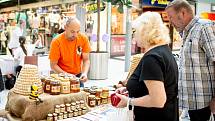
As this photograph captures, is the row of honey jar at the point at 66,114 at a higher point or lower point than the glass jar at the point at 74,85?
lower

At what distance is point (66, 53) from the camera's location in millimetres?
3656

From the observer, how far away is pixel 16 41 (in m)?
8.88

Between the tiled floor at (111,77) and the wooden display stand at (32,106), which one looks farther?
the tiled floor at (111,77)

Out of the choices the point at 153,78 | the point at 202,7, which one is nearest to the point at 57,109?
the point at 153,78

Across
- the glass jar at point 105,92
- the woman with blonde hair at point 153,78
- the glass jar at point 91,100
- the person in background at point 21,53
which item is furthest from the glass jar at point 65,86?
the person in background at point 21,53

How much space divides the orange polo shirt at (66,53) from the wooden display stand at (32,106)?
3.57 feet

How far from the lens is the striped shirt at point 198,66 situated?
2.44 meters

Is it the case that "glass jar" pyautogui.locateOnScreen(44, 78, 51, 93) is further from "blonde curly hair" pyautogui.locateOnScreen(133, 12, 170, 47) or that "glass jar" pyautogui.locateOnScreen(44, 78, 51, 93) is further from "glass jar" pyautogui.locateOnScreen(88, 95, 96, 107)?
"blonde curly hair" pyautogui.locateOnScreen(133, 12, 170, 47)

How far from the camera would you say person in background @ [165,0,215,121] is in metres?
2.45

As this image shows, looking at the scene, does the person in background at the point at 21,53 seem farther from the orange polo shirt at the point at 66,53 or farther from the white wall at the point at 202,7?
the white wall at the point at 202,7

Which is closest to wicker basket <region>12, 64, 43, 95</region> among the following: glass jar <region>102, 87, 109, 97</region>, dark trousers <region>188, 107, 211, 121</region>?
glass jar <region>102, 87, 109, 97</region>

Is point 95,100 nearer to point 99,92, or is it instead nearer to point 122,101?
point 99,92

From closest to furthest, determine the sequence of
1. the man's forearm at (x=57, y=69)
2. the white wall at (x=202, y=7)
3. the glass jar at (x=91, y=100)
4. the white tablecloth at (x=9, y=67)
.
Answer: the glass jar at (x=91, y=100) < the man's forearm at (x=57, y=69) < the white tablecloth at (x=9, y=67) < the white wall at (x=202, y=7)

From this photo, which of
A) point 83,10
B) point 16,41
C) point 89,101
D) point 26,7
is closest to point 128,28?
point 83,10
